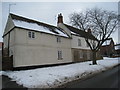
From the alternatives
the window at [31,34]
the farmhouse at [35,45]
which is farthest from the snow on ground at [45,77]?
the window at [31,34]

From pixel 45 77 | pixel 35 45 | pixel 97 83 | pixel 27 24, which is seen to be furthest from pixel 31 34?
pixel 97 83

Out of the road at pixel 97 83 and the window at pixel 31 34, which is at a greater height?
the window at pixel 31 34

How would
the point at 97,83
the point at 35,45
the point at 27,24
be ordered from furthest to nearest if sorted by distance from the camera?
the point at 27,24
the point at 35,45
the point at 97,83

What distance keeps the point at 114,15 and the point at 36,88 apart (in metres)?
19.8

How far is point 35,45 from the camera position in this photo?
686 inches

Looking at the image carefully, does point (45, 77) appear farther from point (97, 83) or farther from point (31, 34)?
point (31, 34)

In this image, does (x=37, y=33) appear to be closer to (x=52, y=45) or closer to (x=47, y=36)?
(x=47, y=36)

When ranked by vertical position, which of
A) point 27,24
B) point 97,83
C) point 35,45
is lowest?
point 97,83

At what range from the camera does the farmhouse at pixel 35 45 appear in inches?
616

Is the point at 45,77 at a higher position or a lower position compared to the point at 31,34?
lower

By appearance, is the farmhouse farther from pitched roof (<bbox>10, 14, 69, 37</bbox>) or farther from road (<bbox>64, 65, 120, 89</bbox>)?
road (<bbox>64, 65, 120, 89</bbox>)

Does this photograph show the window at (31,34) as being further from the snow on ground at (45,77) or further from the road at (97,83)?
the road at (97,83)

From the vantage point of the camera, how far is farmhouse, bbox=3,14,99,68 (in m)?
15.7

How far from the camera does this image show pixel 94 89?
675cm
